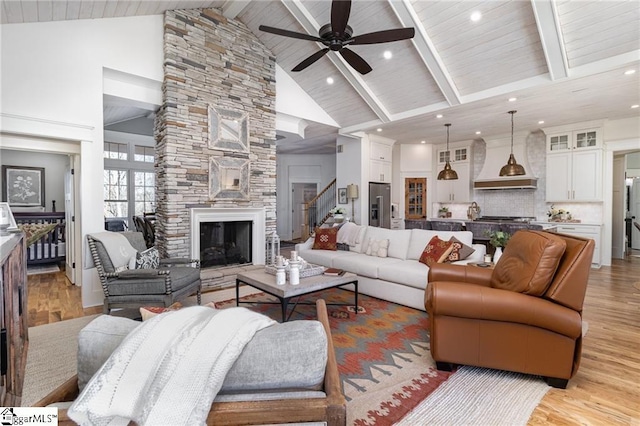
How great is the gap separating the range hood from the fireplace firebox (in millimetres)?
5713

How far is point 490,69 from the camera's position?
14.7 ft

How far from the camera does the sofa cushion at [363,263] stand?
13.5ft

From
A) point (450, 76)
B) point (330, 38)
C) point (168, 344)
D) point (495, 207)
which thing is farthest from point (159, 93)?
point (495, 207)

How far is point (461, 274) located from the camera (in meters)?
2.88

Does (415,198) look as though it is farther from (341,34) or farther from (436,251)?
(341,34)

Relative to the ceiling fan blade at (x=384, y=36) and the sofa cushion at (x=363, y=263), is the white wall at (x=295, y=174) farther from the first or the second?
the ceiling fan blade at (x=384, y=36)

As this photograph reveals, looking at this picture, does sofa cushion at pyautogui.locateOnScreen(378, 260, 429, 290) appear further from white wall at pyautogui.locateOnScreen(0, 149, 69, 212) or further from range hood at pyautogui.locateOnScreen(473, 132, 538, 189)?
white wall at pyautogui.locateOnScreen(0, 149, 69, 212)

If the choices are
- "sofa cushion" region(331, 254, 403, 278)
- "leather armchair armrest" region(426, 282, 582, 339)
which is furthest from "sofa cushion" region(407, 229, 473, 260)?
"leather armchair armrest" region(426, 282, 582, 339)

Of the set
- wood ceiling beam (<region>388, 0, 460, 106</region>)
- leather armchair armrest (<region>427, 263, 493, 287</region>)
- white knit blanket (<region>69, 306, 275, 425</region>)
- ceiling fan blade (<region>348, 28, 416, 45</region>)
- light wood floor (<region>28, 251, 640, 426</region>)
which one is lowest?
light wood floor (<region>28, 251, 640, 426</region>)

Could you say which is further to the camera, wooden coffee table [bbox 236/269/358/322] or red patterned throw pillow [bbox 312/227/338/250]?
red patterned throw pillow [bbox 312/227/338/250]

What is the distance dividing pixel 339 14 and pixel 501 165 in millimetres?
6100

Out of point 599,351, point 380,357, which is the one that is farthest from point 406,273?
point 599,351

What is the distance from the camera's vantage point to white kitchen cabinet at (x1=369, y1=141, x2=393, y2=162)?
24.8ft

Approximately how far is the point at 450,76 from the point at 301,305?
402 cm
